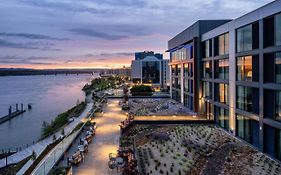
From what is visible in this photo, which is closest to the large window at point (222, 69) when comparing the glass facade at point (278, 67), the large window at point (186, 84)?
the glass facade at point (278, 67)

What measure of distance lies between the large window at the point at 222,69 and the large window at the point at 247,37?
9.68 ft

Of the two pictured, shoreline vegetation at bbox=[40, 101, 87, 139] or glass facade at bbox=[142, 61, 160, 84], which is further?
glass facade at bbox=[142, 61, 160, 84]

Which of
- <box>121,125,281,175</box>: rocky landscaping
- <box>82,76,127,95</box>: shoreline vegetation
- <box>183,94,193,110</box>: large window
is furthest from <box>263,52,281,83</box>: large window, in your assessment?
A: <box>82,76,127,95</box>: shoreline vegetation

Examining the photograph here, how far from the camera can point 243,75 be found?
22141 millimetres

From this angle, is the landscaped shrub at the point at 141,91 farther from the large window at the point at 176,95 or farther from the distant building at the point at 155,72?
the distant building at the point at 155,72

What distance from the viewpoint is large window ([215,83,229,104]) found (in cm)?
2574

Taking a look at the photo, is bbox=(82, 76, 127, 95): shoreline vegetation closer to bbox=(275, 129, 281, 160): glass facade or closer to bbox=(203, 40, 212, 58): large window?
bbox=(203, 40, 212, 58): large window

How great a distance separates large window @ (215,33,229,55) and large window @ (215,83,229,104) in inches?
105

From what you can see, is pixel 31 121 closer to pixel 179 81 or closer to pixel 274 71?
pixel 179 81

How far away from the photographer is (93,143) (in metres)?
20.8

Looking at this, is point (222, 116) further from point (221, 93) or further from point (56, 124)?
point (56, 124)

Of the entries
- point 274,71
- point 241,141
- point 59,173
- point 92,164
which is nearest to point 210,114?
point 241,141

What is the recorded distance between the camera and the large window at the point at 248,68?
2015cm

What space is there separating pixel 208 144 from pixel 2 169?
14.3 m
